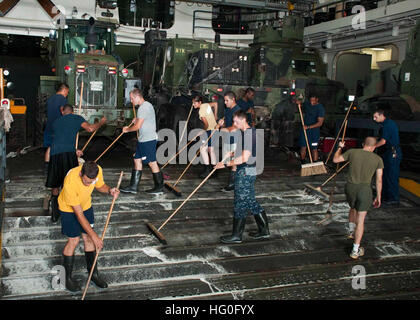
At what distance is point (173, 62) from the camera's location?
1262 centimetres

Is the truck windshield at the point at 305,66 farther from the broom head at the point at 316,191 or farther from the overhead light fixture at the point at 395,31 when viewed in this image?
the broom head at the point at 316,191

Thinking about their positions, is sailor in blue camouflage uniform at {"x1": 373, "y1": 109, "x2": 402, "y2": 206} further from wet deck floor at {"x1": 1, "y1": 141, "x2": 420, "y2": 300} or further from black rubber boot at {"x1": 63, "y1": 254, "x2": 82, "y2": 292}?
black rubber boot at {"x1": 63, "y1": 254, "x2": 82, "y2": 292}

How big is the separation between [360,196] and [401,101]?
6.53 m

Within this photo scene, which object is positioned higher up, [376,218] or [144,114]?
[144,114]

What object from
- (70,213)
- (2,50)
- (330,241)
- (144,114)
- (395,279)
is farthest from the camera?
(2,50)

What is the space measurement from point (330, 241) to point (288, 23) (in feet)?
41.8

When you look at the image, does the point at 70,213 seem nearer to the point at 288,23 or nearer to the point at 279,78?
the point at 279,78

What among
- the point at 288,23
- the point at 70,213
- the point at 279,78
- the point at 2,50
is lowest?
the point at 70,213

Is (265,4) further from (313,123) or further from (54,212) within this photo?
(54,212)

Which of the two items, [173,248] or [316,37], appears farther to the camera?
[316,37]

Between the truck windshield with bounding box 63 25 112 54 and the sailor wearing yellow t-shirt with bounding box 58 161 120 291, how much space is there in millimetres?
8768

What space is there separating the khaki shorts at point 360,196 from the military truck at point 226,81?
5457 millimetres

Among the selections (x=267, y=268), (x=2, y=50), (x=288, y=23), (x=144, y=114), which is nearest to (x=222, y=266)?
(x=267, y=268)

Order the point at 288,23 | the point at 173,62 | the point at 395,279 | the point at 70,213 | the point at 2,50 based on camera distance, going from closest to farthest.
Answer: the point at 70,213 < the point at 395,279 < the point at 173,62 < the point at 288,23 < the point at 2,50
